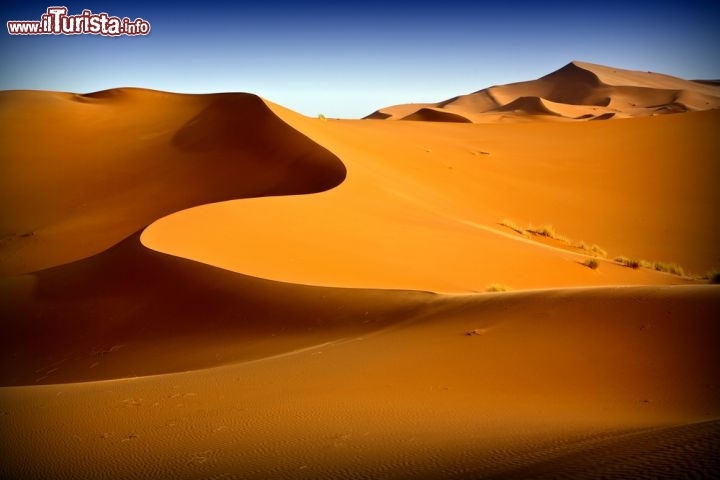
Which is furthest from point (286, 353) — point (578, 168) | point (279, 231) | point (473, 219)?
point (578, 168)

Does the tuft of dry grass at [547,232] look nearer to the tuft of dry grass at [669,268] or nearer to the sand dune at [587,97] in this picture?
the tuft of dry grass at [669,268]

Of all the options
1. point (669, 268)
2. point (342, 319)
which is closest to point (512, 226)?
point (669, 268)

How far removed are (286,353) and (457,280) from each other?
14.0ft

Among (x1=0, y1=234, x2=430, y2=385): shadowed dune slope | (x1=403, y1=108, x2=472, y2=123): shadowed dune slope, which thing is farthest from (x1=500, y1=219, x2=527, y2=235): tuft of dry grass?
(x1=403, y1=108, x2=472, y2=123): shadowed dune slope

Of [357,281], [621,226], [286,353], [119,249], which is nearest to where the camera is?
[286,353]

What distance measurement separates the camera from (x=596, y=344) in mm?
5875

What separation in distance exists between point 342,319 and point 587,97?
10383cm

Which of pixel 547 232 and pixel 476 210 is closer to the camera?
pixel 547 232

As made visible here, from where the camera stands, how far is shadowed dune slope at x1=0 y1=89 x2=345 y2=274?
751 inches

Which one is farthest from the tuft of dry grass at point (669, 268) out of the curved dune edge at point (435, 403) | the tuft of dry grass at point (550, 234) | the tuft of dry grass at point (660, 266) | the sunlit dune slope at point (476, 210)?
the curved dune edge at point (435, 403)

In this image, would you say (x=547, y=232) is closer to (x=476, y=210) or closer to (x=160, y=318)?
(x=476, y=210)

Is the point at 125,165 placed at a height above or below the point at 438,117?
below

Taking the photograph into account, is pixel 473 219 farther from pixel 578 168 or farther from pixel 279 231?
pixel 578 168

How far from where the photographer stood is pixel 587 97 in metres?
102
